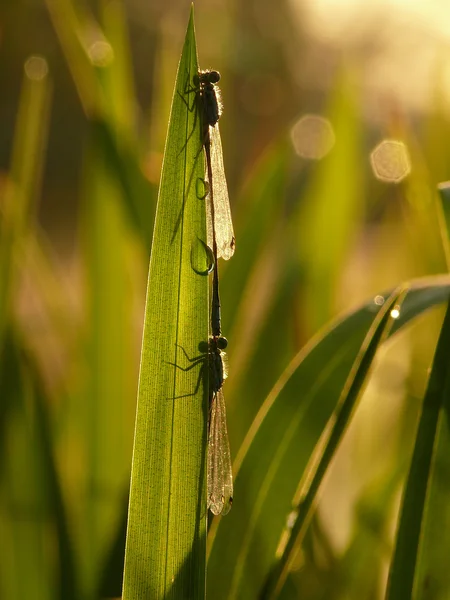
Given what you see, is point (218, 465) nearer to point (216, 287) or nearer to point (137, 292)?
point (216, 287)

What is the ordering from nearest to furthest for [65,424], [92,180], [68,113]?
1. [92,180]
2. [65,424]
3. [68,113]

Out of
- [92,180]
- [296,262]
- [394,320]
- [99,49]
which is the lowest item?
[394,320]

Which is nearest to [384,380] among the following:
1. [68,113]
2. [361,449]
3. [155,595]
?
[361,449]

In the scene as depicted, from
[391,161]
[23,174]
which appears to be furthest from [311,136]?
[23,174]

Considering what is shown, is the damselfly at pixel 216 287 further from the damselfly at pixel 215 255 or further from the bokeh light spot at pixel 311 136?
the bokeh light spot at pixel 311 136

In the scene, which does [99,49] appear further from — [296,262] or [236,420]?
[236,420]

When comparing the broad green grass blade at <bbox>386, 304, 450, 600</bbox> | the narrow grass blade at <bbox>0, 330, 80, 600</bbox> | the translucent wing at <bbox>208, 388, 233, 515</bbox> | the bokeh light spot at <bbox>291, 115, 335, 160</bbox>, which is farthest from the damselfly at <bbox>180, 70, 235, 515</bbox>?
the bokeh light spot at <bbox>291, 115, 335, 160</bbox>
